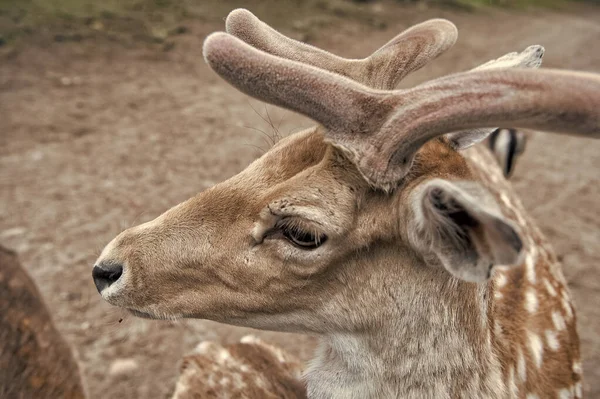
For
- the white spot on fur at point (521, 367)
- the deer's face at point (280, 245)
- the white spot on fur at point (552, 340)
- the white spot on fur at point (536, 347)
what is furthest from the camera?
the white spot on fur at point (552, 340)

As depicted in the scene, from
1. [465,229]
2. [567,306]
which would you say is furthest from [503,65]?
[567,306]

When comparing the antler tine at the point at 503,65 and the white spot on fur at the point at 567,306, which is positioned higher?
the antler tine at the point at 503,65

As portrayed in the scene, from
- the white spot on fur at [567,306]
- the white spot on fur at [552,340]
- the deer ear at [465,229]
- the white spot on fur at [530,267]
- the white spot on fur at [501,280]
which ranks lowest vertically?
the white spot on fur at [567,306]

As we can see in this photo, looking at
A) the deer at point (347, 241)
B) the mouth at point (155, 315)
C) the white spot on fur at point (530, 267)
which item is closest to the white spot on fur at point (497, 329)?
the deer at point (347, 241)

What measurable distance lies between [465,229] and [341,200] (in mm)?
372

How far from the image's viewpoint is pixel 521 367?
2.06m

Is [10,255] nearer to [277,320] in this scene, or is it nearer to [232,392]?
[232,392]

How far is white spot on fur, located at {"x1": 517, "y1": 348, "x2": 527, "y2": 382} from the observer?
2038 millimetres

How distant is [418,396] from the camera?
181 cm

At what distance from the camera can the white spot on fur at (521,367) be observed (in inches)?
80.2

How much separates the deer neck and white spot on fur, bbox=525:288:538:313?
592 millimetres

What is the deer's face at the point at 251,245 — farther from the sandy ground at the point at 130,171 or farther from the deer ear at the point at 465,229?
the sandy ground at the point at 130,171

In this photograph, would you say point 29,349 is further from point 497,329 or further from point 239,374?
point 497,329

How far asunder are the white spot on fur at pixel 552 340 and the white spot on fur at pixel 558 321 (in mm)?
70
